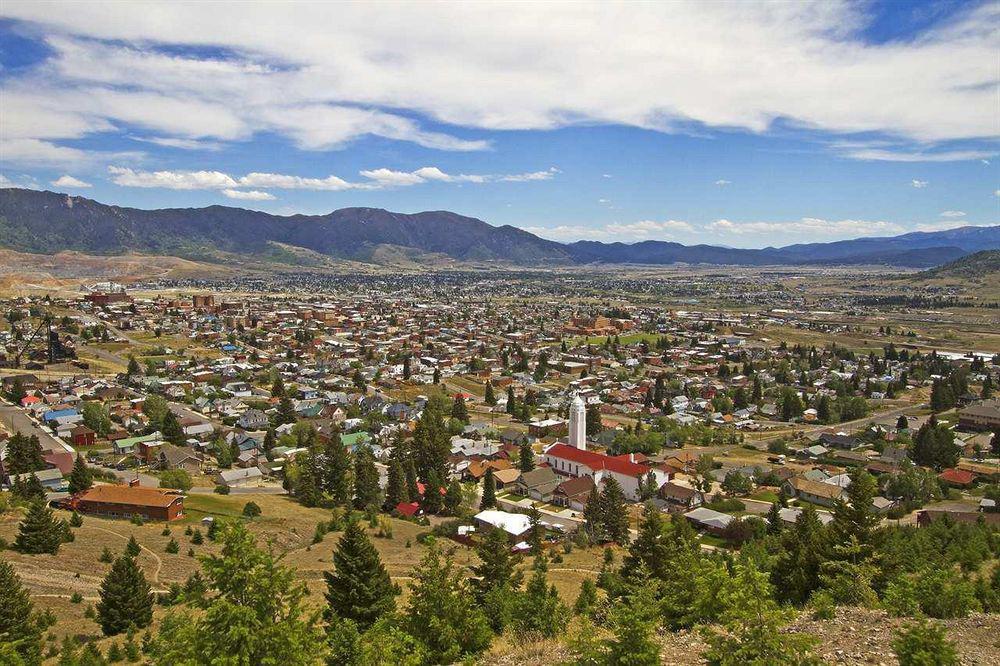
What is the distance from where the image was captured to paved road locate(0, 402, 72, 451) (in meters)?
44.5

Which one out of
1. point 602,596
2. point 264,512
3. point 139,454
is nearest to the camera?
point 602,596

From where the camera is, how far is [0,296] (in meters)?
132

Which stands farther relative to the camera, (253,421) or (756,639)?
(253,421)

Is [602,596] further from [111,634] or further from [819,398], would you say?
[819,398]

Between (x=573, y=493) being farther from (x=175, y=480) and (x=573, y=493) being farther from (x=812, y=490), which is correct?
(x=175, y=480)

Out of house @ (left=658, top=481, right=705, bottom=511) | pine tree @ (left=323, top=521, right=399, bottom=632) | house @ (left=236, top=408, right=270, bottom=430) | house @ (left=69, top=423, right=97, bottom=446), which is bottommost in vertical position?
house @ (left=658, top=481, right=705, bottom=511)

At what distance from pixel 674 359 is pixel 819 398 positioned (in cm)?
2547

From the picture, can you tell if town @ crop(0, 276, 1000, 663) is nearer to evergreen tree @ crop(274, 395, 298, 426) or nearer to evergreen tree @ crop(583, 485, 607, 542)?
evergreen tree @ crop(583, 485, 607, 542)

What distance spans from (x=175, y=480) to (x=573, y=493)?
22.3m

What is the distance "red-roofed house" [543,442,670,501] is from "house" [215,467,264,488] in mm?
19019

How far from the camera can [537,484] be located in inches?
1586

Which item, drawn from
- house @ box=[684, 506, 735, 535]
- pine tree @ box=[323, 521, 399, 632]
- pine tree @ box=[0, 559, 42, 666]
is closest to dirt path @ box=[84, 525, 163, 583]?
pine tree @ box=[0, 559, 42, 666]

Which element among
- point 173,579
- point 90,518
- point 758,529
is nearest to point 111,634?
point 173,579

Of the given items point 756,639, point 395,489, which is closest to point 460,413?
point 395,489
